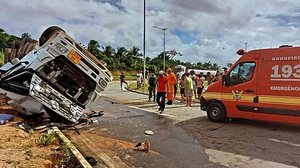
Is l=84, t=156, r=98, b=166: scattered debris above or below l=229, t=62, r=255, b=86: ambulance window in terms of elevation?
below

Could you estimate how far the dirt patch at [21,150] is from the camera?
5.37m

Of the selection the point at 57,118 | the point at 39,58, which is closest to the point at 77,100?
the point at 57,118

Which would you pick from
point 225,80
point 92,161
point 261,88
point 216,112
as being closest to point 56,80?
point 92,161

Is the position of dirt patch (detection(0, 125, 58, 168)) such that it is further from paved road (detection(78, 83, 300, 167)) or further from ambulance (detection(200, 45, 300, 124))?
ambulance (detection(200, 45, 300, 124))

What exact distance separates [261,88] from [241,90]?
654 mm

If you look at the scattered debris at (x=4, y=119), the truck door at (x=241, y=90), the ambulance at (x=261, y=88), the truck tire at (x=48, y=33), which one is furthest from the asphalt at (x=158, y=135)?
the truck tire at (x=48, y=33)

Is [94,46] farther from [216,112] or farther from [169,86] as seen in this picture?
[216,112]

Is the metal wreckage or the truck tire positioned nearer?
the metal wreckage

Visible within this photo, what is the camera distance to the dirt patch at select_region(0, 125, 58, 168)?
5.37 metres

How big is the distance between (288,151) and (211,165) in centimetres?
220

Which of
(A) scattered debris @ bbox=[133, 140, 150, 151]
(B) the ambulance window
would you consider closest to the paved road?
(A) scattered debris @ bbox=[133, 140, 150, 151]

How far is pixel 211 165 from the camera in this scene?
6102 millimetres

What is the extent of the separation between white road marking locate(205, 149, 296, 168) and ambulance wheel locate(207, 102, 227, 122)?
3.76m

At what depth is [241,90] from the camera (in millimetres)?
10086
